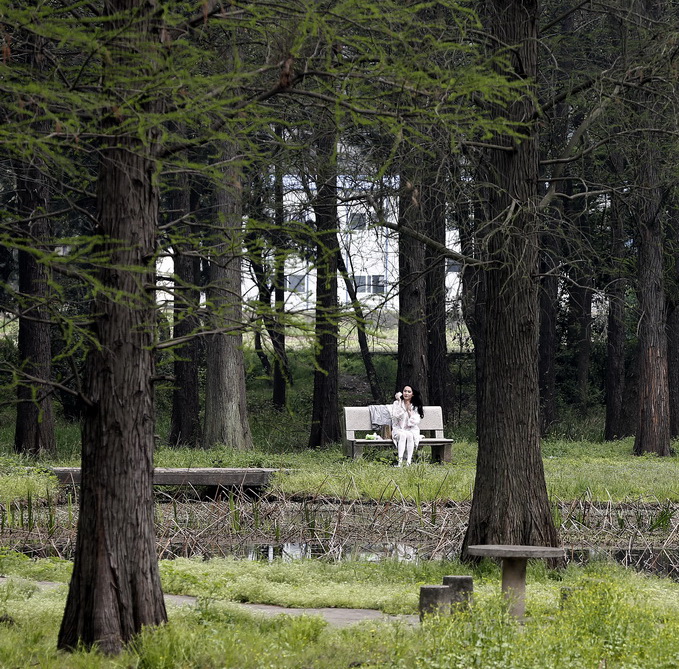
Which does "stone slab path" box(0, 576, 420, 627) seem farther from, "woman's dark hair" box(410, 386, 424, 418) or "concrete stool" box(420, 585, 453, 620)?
"woman's dark hair" box(410, 386, 424, 418)

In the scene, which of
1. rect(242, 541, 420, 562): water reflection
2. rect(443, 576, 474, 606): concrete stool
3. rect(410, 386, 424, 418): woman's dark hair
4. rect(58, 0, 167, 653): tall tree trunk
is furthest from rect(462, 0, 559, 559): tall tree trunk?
rect(410, 386, 424, 418): woman's dark hair

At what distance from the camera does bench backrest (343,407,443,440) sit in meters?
21.6

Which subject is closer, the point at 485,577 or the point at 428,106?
the point at 428,106

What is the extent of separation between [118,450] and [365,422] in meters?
15.3

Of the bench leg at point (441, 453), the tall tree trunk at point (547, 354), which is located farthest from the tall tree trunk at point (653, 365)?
the tall tree trunk at point (547, 354)

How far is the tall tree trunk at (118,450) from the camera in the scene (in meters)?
6.55

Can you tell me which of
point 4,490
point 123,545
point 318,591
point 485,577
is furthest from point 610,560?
point 4,490

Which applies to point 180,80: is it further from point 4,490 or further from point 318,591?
point 4,490

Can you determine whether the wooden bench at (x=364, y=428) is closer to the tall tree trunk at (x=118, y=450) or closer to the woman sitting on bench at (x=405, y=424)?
the woman sitting on bench at (x=405, y=424)

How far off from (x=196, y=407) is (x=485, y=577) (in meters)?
16.0

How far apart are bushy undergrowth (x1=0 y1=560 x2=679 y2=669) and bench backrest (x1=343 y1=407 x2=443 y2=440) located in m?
13.2

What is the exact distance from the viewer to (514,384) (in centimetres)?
1040

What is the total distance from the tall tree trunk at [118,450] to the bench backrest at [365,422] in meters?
14.9

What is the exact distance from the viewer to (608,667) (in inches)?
251
